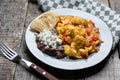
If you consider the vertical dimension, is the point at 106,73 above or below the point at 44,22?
below

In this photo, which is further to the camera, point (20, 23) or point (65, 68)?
point (20, 23)

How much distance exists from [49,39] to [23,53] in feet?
0.46

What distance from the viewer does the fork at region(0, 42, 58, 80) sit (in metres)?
1.11

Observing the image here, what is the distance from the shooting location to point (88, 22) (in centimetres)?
129

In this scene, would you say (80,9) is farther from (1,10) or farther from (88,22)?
(1,10)

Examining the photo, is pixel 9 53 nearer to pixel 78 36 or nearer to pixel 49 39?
pixel 49 39

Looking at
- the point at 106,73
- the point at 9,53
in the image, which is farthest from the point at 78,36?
the point at 9,53

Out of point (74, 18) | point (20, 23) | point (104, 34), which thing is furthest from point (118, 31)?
point (20, 23)

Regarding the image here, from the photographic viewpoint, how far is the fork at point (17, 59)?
43.6 inches

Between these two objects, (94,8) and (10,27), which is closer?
(10,27)

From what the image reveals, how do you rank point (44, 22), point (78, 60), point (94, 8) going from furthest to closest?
point (94, 8) → point (44, 22) → point (78, 60)

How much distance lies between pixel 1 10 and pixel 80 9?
388 millimetres

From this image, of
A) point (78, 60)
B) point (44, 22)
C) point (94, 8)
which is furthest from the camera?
point (94, 8)

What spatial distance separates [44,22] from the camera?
50.6 inches
